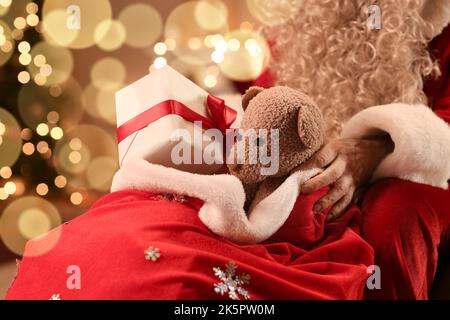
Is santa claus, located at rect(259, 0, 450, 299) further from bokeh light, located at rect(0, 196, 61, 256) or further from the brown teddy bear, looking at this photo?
bokeh light, located at rect(0, 196, 61, 256)

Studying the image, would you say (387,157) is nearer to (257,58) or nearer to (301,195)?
(301,195)

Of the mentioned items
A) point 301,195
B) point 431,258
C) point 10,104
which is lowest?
point 10,104

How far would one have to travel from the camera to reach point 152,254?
67 cm

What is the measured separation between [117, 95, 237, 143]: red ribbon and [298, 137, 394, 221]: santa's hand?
179 mm

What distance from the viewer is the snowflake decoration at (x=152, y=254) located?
0.67 m

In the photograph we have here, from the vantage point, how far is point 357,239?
82 cm

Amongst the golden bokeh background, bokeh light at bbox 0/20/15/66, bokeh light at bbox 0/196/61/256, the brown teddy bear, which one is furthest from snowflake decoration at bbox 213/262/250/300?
bokeh light at bbox 0/20/15/66

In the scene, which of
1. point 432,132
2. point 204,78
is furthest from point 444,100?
point 204,78

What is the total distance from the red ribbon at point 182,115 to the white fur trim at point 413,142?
0.84 feet

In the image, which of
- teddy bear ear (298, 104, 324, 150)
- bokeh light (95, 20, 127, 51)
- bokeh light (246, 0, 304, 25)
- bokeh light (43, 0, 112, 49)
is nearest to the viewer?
teddy bear ear (298, 104, 324, 150)

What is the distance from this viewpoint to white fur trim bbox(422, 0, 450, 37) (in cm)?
→ 115

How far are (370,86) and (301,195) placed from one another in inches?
19.4

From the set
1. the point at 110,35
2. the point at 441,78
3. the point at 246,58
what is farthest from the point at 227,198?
the point at 110,35
